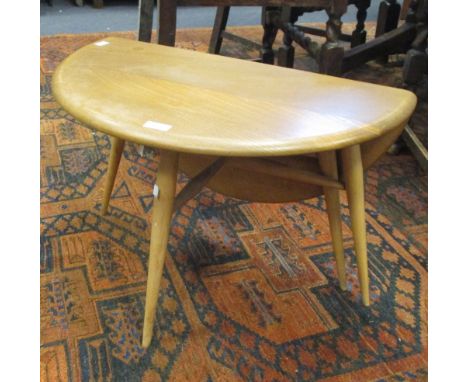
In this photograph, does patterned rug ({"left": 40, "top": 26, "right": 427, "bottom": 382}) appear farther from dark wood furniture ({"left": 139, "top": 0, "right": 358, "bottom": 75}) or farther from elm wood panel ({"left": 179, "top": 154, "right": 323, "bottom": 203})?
dark wood furniture ({"left": 139, "top": 0, "right": 358, "bottom": 75})

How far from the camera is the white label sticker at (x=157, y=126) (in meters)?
0.83

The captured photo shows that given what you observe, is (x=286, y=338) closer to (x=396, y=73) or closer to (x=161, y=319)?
(x=161, y=319)

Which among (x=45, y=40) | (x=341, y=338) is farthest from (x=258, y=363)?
(x=45, y=40)

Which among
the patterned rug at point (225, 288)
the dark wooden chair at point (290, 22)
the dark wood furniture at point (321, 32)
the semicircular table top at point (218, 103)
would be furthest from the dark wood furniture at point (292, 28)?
the patterned rug at point (225, 288)

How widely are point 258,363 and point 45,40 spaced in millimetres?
2693

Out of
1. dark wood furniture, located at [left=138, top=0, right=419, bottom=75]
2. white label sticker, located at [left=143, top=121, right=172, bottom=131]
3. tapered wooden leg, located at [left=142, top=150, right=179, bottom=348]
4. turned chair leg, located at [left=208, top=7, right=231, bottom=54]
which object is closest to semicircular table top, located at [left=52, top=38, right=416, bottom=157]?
white label sticker, located at [left=143, top=121, right=172, bottom=131]

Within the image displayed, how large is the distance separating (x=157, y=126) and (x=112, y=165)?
61cm

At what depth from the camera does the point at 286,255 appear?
4.58 feet

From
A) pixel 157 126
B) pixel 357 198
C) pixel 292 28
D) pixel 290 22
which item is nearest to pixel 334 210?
pixel 357 198

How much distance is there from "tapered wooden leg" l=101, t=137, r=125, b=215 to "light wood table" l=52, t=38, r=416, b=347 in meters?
0.20

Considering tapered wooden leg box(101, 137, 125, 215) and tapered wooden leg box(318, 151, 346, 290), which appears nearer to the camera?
tapered wooden leg box(318, 151, 346, 290)

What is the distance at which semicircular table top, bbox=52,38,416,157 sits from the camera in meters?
0.82

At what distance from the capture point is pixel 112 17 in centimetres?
373

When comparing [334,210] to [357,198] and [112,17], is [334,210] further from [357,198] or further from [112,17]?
[112,17]
